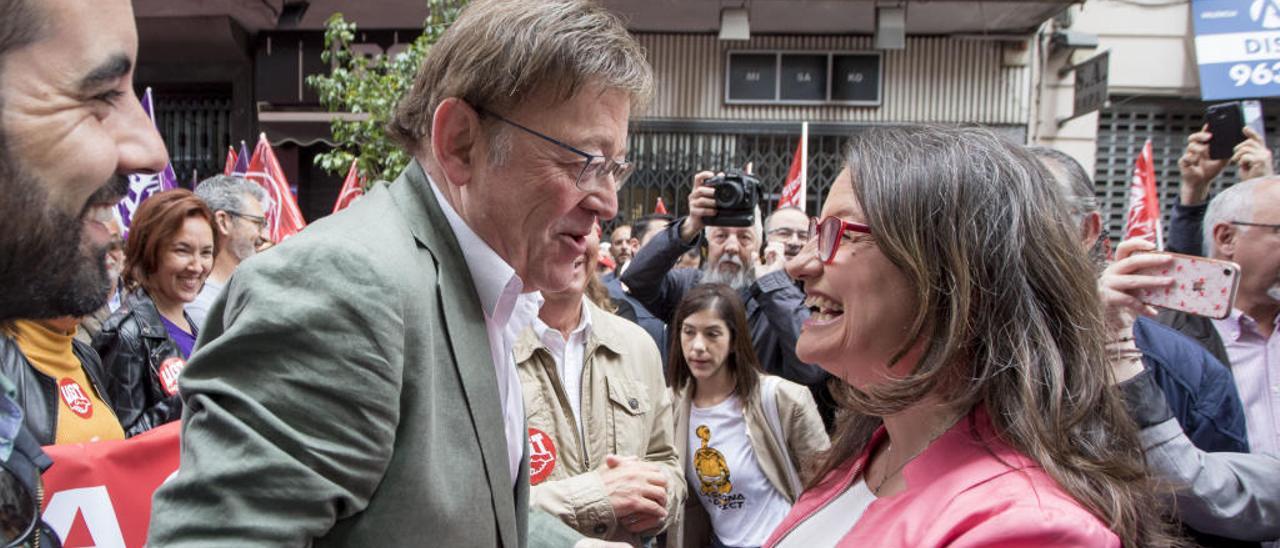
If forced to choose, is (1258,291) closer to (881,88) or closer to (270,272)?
(270,272)

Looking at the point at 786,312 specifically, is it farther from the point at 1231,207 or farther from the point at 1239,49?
the point at 1239,49

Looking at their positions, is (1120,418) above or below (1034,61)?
below

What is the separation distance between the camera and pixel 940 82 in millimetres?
11578

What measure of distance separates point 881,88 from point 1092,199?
8.95 meters

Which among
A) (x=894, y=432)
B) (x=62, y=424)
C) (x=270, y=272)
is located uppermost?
(x=270, y=272)

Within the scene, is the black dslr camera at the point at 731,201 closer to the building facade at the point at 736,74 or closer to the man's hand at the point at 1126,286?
the man's hand at the point at 1126,286

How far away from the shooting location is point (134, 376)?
3436mm

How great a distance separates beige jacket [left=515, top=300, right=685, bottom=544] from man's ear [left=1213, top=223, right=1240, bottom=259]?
6.58 feet

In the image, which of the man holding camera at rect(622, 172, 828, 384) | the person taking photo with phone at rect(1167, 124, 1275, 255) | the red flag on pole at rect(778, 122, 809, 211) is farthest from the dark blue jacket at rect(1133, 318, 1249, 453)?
the red flag on pole at rect(778, 122, 809, 211)

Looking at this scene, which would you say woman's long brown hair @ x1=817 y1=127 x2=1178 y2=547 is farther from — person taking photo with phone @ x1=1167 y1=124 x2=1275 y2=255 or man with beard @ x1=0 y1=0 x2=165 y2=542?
person taking photo with phone @ x1=1167 y1=124 x2=1275 y2=255

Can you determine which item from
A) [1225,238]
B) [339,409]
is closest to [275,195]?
[1225,238]

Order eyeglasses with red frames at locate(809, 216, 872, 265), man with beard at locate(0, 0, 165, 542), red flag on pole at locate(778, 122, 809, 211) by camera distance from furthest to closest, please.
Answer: red flag on pole at locate(778, 122, 809, 211) → eyeglasses with red frames at locate(809, 216, 872, 265) → man with beard at locate(0, 0, 165, 542)

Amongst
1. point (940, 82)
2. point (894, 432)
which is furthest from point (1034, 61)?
point (894, 432)

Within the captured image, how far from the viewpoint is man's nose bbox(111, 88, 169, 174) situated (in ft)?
4.08
